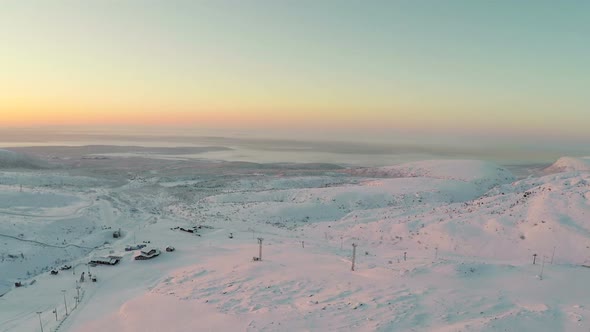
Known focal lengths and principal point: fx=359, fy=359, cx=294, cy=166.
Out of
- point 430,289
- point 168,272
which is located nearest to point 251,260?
point 168,272

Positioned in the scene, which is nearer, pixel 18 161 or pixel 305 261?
pixel 305 261

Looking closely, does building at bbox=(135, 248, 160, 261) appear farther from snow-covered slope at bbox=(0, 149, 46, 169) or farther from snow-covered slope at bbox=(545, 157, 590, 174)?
snow-covered slope at bbox=(545, 157, 590, 174)

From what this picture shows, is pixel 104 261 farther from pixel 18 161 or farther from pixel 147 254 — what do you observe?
pixel 18 161

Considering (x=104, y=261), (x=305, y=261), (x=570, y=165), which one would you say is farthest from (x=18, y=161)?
(x=570, y=165)

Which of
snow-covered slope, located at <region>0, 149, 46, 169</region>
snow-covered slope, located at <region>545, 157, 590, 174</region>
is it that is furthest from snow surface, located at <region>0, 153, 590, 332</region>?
snow-covered slope, located at <region>545, 157, 590, 174</region>

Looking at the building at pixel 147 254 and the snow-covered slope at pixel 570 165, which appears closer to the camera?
the building at pixel 147 254

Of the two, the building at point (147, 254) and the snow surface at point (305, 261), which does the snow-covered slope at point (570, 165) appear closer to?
the snow surface at point (305, 261)

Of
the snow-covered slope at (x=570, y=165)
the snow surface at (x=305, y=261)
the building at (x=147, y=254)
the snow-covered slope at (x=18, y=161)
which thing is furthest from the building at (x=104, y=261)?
the snow-covered slope at (x=570, y=165)

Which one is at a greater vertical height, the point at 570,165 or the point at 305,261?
the point at 570,165

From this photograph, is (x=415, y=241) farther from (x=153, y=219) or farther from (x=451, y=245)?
(x=153, y=219)
